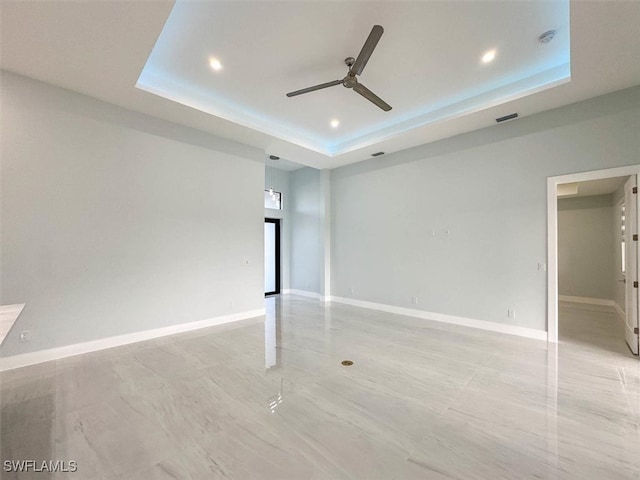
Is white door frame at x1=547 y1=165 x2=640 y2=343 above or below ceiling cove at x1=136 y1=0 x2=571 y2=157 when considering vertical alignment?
below

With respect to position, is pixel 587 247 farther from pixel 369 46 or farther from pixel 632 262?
pixel 369 46

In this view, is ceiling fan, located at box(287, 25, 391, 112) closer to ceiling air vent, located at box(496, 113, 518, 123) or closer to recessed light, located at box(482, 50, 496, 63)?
recessed light, located at box(482, 50, 496, 63)

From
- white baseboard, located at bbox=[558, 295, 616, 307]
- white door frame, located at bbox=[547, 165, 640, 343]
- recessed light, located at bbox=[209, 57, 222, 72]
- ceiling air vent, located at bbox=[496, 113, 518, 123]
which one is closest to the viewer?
recessed light, located at bbox=[209, 57, 222, 72]

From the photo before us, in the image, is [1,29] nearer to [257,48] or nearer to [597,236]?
[257,48]

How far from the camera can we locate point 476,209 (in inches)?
195

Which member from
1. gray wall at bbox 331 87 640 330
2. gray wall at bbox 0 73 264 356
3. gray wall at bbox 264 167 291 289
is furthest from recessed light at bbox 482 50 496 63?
gray wall at bbox 264 167 291 289

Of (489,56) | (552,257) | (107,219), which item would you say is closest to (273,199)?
(107,219)

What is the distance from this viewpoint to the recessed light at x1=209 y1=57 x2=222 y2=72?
11.1 ft

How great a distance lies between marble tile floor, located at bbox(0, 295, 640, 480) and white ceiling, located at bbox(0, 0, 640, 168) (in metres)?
3.46

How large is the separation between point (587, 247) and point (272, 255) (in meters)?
8.39

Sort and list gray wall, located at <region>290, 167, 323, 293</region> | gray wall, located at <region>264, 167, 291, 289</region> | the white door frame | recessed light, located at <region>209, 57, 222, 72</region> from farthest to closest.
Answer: gray wall, located at <region>264, 167, 291, 289</region>
gray wall, located at <region>290, 167, 323, 293</region>
the white door frame
recessed light, located at <region>209, 57, 222, 72</region>

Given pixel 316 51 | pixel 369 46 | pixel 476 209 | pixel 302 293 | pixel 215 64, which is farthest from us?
pixel 302 293

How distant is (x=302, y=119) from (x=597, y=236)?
7698 mm

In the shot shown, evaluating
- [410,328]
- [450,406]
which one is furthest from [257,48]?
[410,328]
